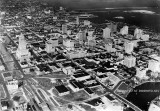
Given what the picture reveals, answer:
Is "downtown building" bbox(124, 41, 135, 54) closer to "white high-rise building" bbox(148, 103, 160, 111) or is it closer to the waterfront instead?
"white high-rise building" bbox(148, 103, 160, 111)

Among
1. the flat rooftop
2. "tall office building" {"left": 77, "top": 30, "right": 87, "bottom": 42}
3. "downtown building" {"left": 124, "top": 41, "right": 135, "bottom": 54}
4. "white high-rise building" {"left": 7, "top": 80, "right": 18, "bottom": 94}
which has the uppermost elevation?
"tall office building" {"left": 77, "top": 30, "right": 87, "bottom": 42}

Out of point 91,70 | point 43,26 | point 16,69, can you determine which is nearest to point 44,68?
point 16,69

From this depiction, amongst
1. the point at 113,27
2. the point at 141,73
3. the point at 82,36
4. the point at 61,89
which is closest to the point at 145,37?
the point at 113,27

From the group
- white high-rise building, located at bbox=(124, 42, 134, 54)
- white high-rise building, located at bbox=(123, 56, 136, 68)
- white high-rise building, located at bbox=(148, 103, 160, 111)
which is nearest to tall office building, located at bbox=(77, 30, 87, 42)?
white high-rise building, located at bbox=(124, 42, 134, 54)

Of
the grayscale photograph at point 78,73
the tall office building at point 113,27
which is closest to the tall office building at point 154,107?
the grayscale photograph at point 78,73

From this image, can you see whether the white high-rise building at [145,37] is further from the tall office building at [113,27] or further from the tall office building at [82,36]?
the tall office building at [82,36]

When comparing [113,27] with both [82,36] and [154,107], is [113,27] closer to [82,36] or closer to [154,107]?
[82,36]

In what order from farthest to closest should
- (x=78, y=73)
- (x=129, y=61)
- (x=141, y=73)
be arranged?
(x=129, y=61), (x=78, y=73), (x=141, y=73)

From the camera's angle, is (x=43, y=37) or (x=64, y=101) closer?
(x=64, y=101)

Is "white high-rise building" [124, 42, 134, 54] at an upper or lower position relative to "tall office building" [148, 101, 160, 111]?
upper

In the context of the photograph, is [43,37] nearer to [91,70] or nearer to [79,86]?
[91,70]

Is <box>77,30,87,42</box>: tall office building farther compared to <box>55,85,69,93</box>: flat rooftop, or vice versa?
<box>77,30,87,42</box>: tall office building
